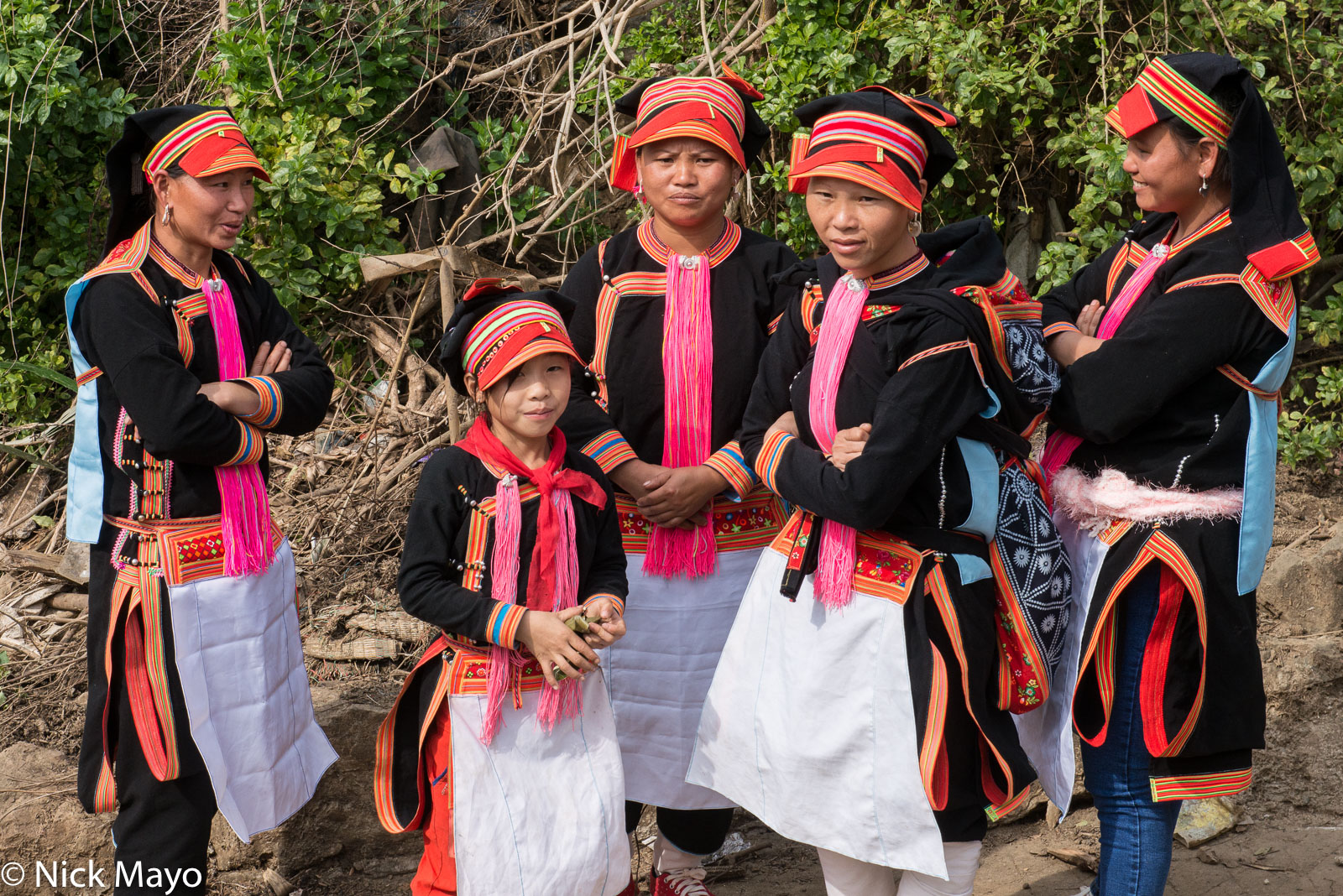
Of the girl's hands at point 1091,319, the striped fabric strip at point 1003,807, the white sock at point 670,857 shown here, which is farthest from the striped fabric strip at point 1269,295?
the white sock at point 670,857

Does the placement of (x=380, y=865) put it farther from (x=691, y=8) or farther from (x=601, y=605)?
(x=691, y=8)

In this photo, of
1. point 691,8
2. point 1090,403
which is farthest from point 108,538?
point 691,8

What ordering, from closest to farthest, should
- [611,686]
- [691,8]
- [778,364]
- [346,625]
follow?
[778,364] < [611,686] < [346,625] < [691,8]

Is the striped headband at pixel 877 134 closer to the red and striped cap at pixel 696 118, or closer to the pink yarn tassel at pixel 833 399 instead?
the pink yarn tassel at pixel 833 399

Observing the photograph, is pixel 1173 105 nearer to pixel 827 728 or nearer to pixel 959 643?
pixel 959 643

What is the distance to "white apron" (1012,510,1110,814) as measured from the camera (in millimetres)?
2576

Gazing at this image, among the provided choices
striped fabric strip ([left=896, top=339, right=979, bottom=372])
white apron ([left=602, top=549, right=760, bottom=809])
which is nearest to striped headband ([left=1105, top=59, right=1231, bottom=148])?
striped fabric strip ([left=896, top=339, right=979, bottom=372])

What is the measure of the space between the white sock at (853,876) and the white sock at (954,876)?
125 millimetres

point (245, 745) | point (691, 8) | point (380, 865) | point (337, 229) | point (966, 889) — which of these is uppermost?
point (691, 8)

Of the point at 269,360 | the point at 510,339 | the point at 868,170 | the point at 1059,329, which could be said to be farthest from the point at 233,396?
the point at 1059,329

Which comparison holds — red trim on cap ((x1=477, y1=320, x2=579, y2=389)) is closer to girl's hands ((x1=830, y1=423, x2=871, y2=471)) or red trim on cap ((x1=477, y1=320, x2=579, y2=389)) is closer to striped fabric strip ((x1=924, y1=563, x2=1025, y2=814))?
girl's hands ((x1=830, y1=423, x2=871, y2=471))

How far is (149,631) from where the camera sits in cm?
263

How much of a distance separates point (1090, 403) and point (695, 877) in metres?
1.63

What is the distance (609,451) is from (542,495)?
416mm
